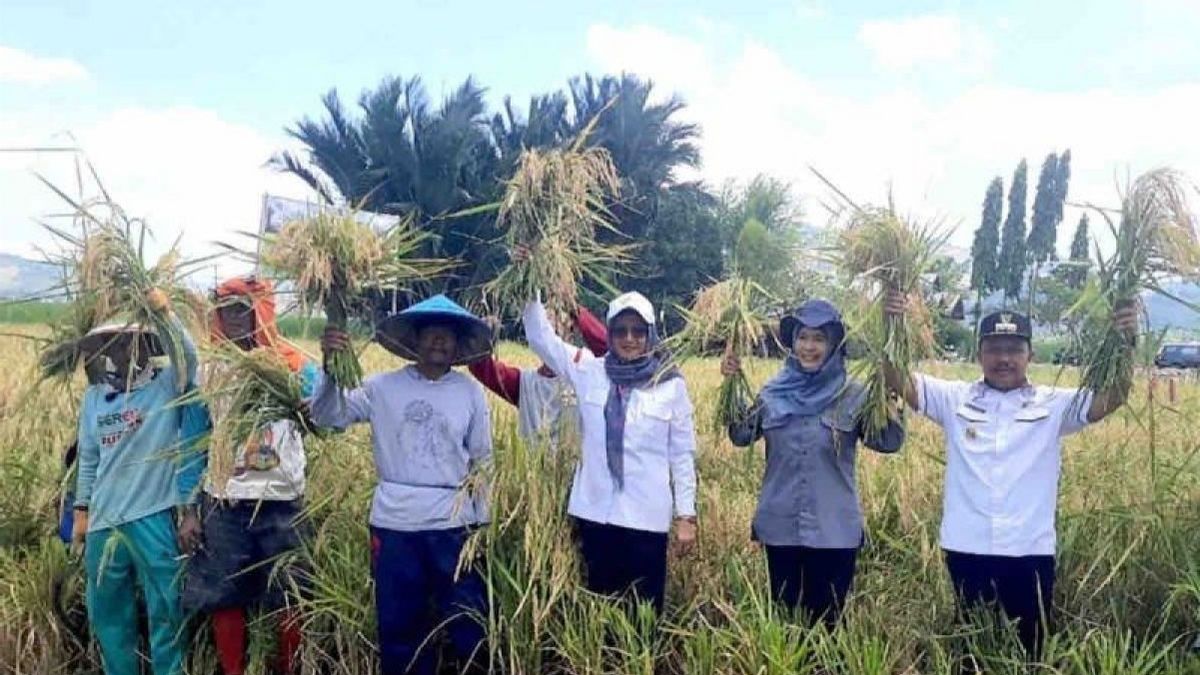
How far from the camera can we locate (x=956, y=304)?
3.87m

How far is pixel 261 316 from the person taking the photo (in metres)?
3.91

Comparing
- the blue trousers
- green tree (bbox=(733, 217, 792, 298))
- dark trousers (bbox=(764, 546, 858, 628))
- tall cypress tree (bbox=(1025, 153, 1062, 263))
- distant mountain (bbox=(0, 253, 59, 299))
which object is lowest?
the blue trousers

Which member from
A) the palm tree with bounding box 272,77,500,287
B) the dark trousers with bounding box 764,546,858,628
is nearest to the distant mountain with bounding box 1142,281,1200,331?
the dark trousers with bounding box 764,546,858,628

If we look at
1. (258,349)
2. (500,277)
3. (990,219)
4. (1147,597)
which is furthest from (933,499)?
(990,219)

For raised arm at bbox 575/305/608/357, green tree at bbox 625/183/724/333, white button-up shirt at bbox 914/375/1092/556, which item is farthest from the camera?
green tree at bbox 625/183/724/333

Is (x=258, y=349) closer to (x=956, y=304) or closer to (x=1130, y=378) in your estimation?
(x=956, y=304)

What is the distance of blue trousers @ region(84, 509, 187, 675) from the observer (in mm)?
3986

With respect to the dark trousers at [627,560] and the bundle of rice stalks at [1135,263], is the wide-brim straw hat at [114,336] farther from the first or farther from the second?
the bundle of rice stalks at [1135,263]

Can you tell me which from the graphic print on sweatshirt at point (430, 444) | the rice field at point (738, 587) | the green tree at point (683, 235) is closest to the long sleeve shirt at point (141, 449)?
the rice field at point (738, 587)

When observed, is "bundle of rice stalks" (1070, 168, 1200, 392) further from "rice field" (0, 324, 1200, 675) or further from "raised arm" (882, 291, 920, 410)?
"raised arm" (882, 291, 920, 410)

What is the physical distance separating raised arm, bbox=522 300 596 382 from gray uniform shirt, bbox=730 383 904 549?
2.73 feet

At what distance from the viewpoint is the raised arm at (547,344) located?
4031mm

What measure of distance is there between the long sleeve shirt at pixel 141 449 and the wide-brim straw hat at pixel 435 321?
→ 0.76 m

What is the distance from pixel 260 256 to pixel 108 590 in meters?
1.48
